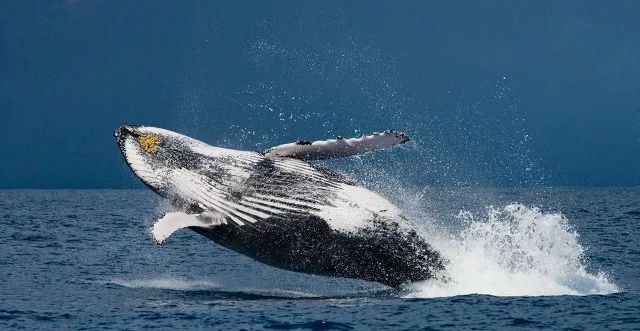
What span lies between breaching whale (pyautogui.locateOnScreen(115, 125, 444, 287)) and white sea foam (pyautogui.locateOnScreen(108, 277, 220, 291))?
11.3 ft

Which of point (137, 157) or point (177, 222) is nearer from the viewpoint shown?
point (177, 222)

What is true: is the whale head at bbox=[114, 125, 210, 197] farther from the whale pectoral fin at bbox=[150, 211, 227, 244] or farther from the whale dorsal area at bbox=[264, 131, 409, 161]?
the whale dorsal area at bbox=[264, 131, 409, 161]

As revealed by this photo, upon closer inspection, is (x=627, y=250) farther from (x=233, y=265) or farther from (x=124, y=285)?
(x=124, y=285)

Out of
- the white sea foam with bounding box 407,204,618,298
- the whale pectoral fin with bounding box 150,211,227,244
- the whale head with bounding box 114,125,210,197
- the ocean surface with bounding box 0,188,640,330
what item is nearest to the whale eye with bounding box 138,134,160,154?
the whale head with bounding box 114,125,210,197

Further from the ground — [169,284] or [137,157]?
[137,157]

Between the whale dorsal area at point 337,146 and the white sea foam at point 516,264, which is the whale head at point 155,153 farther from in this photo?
the white sea foam at point 516,264

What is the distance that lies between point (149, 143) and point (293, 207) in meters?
3.06

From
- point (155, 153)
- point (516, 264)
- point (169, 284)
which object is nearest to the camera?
point (155, 153)

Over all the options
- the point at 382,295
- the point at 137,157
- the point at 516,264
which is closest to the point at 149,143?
the point at 137,157

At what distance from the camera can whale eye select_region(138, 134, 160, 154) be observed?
16547 mm

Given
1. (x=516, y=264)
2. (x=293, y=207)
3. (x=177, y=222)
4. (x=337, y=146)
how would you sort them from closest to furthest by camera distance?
(x=177, y=222) → (x=293, y=207) → (x=337, y=146) → (x=516, y=264)

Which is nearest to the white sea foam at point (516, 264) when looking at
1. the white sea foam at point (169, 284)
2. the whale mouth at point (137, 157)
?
the whale mouth at point (137, 157)

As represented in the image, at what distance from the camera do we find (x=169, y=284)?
20.1 metres

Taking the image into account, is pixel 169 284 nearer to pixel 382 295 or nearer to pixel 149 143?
pixel 149 143
